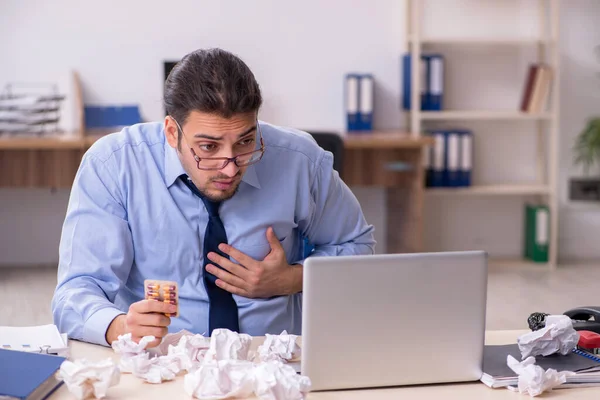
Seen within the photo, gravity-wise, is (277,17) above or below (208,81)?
above

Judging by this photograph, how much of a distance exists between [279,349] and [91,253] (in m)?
0.49

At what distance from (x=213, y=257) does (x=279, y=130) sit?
0.36 m

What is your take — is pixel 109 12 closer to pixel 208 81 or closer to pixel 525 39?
pixel 525 39

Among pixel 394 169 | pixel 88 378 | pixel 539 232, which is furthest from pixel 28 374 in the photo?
pixel 539 232

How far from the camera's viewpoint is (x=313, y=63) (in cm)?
486

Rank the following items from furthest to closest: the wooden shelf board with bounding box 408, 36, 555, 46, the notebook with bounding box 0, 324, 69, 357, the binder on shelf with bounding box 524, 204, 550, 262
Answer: the binder on shelf with bounding box 524, 204, 550, 262 < the wooden shelf board with bounding box 408, 36, 555, 46 < the notebook with bounding box 0, 324, 69, 357

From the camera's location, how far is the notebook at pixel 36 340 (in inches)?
59.6

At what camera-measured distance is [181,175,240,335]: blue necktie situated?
187 centimetres

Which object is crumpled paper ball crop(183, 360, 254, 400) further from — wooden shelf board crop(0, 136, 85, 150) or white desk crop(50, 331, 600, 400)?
wooden shelf board crop(0, 136, 85, 150)

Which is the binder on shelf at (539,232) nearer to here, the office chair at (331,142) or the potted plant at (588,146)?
the potted plant at (588,146)

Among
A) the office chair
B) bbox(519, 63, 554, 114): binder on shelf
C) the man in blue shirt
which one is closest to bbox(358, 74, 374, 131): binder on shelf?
bbox(519, 63, 554, 114): binder on shelf

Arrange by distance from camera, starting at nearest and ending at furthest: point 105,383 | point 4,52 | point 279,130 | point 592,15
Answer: point 105,383, point 279,130, point 4,52, point 592,15

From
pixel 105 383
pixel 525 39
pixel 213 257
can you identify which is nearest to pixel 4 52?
pixel 525 39

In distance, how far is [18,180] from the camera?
4.33 meters
